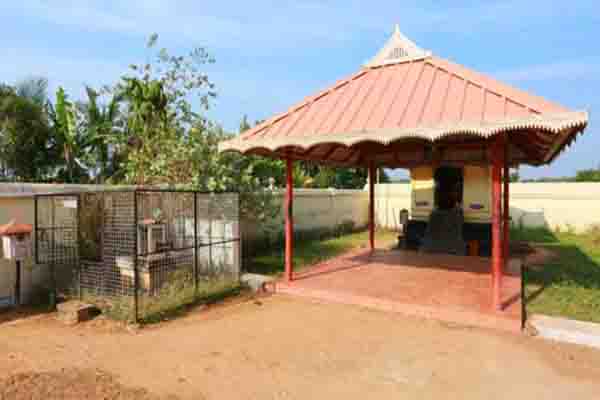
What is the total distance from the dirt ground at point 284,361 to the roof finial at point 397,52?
14.6ft

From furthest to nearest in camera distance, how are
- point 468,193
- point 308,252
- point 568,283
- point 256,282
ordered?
point 468,193 → point 308,252 → point 568,283 → point 256,282

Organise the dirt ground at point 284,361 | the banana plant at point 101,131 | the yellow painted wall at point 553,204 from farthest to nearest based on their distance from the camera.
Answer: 1. the yellow painted wall at point 553,204
2. the banana plant at point 101,131
3. the dirt ground at point 284,361

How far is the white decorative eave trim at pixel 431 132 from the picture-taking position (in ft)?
14.7

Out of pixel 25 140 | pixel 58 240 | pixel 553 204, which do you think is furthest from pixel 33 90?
pixel 553 204

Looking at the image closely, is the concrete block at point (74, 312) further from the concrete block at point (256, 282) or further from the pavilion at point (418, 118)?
the pavilion at point (418, 118)

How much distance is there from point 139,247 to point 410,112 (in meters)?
4.64

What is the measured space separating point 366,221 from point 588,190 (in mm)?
8423

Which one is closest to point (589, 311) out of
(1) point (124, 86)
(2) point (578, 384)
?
(2) point (578, 384)

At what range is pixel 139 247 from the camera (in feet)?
20.5

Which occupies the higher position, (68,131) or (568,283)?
(68,131)

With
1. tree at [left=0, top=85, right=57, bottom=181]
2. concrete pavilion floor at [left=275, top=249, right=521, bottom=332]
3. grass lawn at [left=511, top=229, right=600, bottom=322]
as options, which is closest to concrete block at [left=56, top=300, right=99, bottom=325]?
concrete pavilion floor at [left=275, top=249, right=521, bottom=332]

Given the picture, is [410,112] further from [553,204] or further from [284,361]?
[553,204]

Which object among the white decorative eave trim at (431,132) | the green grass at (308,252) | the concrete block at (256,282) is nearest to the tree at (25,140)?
the green grass at (308,252)

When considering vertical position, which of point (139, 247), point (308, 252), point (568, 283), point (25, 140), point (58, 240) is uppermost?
point (25, 140)
